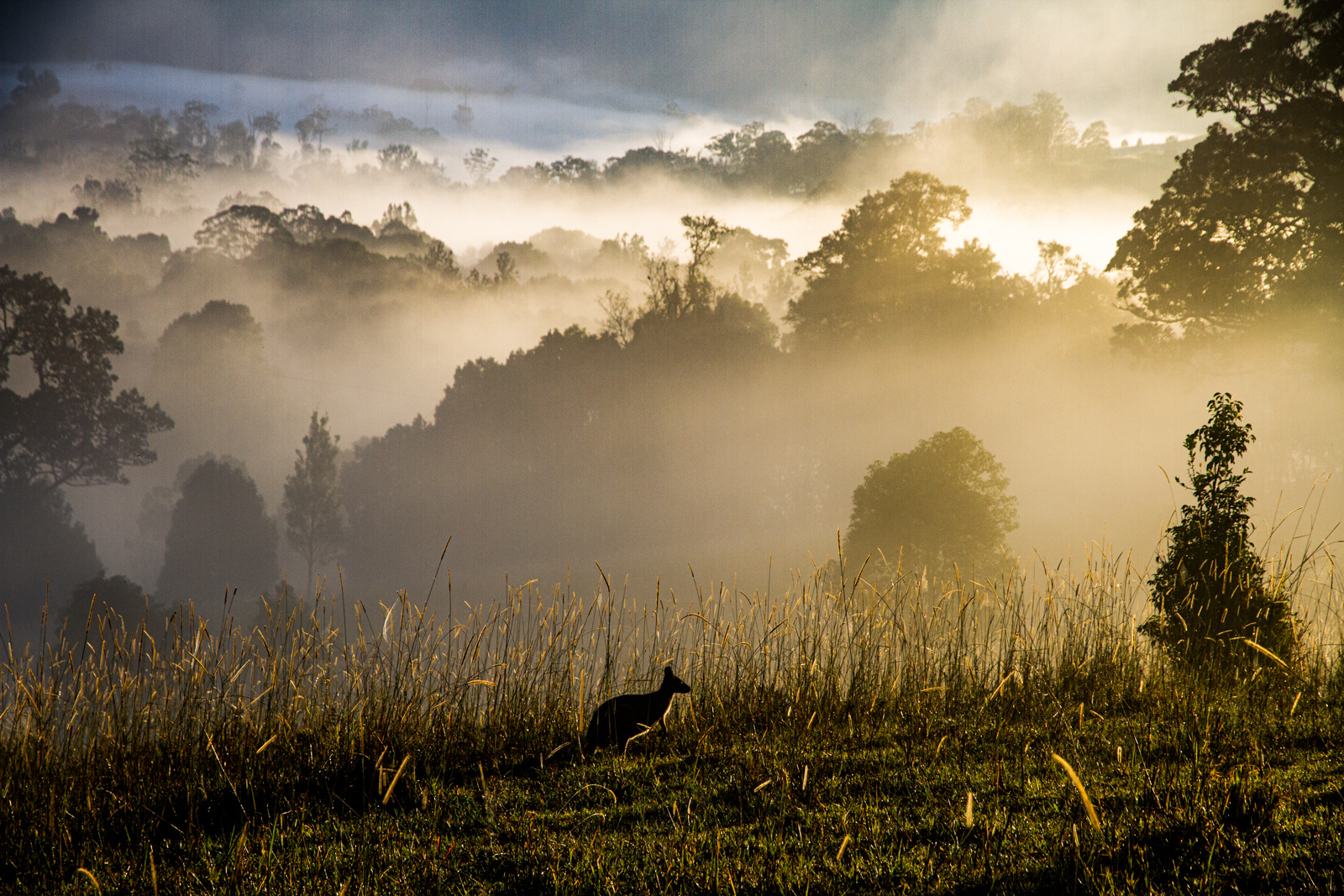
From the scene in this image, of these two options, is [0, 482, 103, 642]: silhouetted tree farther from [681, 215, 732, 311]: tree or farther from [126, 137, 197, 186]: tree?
[126, 137, 197, 186]: tree

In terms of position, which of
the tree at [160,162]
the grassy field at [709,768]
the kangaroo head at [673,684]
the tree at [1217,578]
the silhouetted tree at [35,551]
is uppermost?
the tree at [160,162]

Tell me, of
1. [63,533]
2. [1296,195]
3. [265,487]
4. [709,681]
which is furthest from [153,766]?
[265,487]

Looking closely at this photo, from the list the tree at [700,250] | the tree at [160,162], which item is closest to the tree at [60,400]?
the tree at [700,250]

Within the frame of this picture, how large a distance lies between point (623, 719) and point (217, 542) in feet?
138

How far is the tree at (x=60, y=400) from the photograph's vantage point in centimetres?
3212

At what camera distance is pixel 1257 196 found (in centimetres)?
1356

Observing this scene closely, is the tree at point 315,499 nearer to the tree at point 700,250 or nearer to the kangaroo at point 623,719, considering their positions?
the tree at point 700,250

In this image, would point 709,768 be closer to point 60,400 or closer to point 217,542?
point 60,400

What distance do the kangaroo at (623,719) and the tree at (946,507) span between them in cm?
1134

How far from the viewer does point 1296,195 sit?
1341 cm

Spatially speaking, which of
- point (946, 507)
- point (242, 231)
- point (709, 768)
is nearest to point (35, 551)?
point (946, 507)

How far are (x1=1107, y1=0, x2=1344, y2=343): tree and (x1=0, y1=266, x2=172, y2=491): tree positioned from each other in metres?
39.1

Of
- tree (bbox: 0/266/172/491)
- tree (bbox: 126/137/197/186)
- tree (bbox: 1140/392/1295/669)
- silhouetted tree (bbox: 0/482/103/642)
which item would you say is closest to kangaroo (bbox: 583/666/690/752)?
tree (bbox: 1140/392/1295/669)

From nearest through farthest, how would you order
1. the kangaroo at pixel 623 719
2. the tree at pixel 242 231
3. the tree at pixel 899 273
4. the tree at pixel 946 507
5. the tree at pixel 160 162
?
the kangaroo at pixel 623 719 → the tree at pixel 946 507 → the tree at pixel 899 273 → the tree at pixel 242 231 → the tree at pixel 160 162
